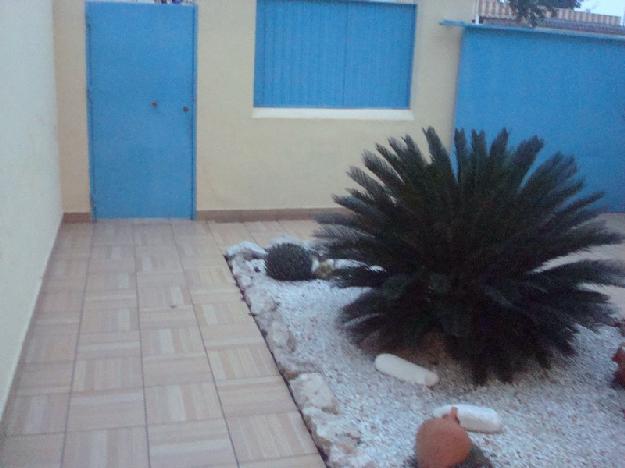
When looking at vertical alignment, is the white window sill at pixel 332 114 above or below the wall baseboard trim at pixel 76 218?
above

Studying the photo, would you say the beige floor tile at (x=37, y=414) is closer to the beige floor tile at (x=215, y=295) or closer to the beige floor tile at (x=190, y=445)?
the beige floor tile at (x=190, y=445)

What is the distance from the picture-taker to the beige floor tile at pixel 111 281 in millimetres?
4559

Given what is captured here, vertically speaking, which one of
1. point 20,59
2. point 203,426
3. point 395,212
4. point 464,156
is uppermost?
point 20,59

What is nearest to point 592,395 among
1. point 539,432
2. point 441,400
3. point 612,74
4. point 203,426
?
point 539,432

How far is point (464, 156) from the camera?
3.78 meters

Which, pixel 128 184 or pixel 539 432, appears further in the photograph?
pixel 128 184

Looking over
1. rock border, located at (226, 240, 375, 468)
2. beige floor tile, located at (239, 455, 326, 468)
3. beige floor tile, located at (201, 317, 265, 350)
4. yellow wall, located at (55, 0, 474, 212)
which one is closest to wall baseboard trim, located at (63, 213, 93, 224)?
yellow wall, located at (55, 0, 474, 212)

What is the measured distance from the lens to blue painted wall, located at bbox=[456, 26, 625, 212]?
6.70 meters

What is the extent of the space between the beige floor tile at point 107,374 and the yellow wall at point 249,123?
9.51 ft

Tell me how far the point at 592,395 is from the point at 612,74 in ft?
15.4

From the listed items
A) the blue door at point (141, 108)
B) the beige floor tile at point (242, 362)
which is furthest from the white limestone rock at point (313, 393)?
the blue door at point (141, 108)

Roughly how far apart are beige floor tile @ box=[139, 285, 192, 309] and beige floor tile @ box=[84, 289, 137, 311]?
6cm

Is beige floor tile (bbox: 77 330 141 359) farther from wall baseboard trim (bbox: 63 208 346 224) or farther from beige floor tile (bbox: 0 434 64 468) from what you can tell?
wall baseboard trim (bbox: 63 208 346 224)

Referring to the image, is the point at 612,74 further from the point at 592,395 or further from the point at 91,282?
the point at 91,282
